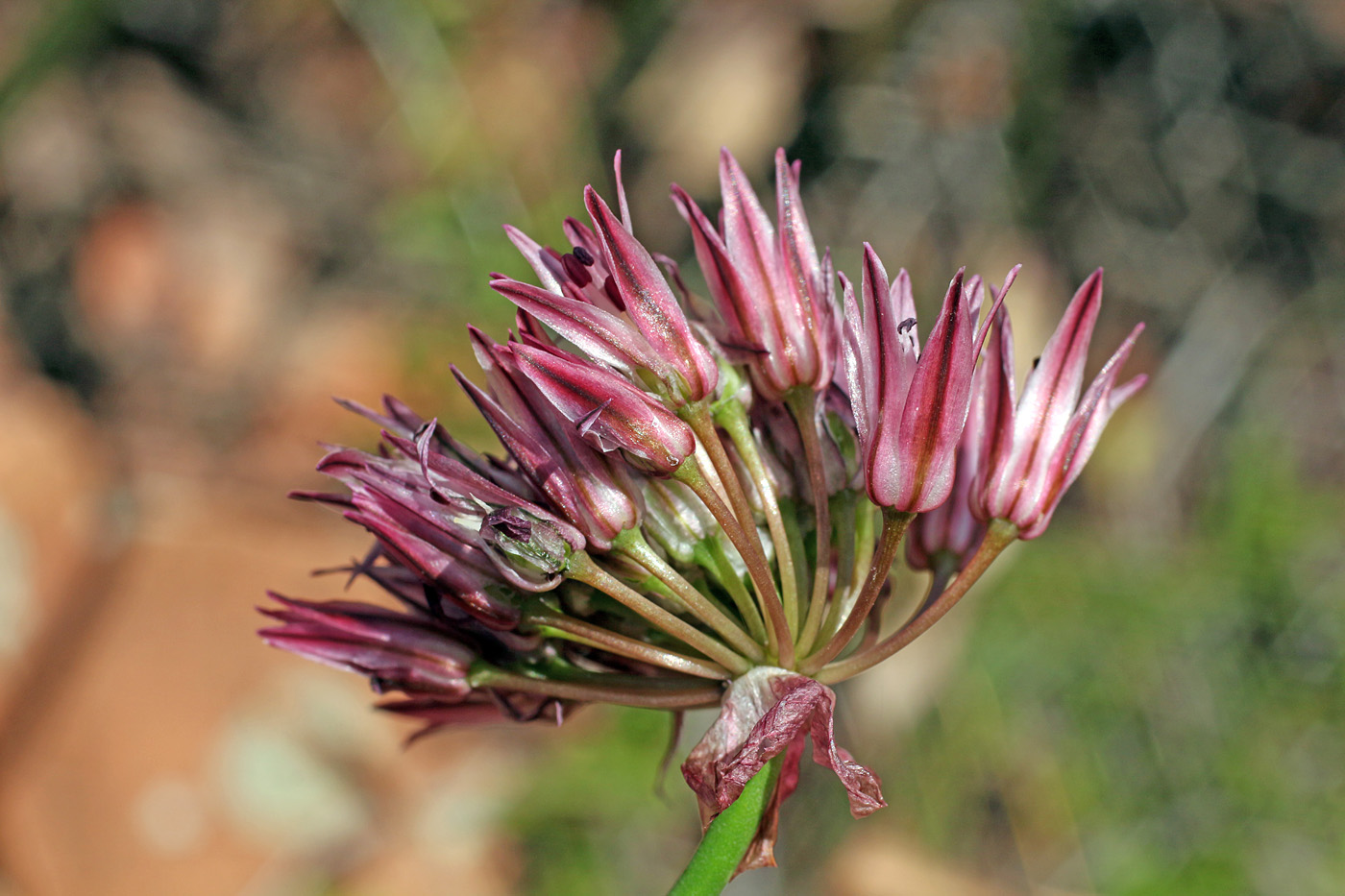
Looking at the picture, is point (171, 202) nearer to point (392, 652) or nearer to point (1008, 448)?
point (392, 652)

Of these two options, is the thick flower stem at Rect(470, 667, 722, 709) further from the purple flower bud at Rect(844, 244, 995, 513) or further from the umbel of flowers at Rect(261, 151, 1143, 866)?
the purple flower bud at Rect(844, 244, 995, 513)

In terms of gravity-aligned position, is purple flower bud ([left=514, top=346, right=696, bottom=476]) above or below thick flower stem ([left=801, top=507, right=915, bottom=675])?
above

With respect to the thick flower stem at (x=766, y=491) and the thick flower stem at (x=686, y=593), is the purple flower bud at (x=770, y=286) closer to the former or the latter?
the thick flower stem at (x=766, y=491)

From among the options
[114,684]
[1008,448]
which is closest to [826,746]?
[1008,448]

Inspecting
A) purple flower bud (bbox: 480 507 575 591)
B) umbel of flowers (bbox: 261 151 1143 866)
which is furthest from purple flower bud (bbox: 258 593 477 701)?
purple flower bud (bbox: 480 507 575 591)

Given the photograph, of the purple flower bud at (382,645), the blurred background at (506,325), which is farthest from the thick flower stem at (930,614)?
the blurred background at (506,325)

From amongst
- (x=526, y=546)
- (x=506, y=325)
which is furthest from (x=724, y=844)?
(x=506, y=325)

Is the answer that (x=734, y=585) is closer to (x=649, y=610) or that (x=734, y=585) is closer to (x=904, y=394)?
(x=649, y=610)
